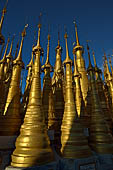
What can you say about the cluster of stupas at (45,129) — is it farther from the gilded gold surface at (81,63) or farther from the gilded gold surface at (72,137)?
the gilded gold surface at (81,63)

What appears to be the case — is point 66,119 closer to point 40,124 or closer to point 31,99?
point 40,124

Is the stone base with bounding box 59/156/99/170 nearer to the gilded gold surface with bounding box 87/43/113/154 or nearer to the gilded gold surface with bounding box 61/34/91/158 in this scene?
the gilded gold surface with bounding box 61/34/91/158

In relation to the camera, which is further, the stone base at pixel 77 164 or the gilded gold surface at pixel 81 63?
the gilded gold surface at pixel 81 63

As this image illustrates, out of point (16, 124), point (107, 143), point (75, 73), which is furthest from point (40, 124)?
point (75, 73)

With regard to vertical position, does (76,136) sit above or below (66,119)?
below

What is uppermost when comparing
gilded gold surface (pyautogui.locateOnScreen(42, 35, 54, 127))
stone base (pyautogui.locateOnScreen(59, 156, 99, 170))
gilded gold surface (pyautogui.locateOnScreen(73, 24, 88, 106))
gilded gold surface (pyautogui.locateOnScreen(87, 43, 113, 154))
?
gilded gold surface (pyautogui.locateOnScreen(73, 24, 88, 106))

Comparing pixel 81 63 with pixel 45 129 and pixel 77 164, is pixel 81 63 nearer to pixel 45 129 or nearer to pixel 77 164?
pixel 45 129

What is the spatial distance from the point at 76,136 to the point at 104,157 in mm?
2420

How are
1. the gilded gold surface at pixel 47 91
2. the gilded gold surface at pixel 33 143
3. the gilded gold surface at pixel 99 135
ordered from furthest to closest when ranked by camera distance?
the gilded gold surface at pixel 47 91
the gilded gold surface at pixel 99 135
the gilded gold surface at pixel 33 143

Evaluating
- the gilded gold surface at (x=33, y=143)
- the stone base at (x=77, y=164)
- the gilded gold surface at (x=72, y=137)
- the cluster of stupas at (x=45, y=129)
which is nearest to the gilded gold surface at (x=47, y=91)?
the cluster of stupas at (x=45, y=129)

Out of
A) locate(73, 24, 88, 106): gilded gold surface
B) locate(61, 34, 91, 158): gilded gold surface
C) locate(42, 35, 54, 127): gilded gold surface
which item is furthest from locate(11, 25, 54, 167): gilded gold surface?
locate(73, 24, 88, 106): gilded gold surface

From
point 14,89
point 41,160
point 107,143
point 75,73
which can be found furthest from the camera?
point 75,73

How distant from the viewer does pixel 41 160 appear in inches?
237

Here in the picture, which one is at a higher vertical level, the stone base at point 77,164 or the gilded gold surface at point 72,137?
the gilded gold surface at point 72,137
